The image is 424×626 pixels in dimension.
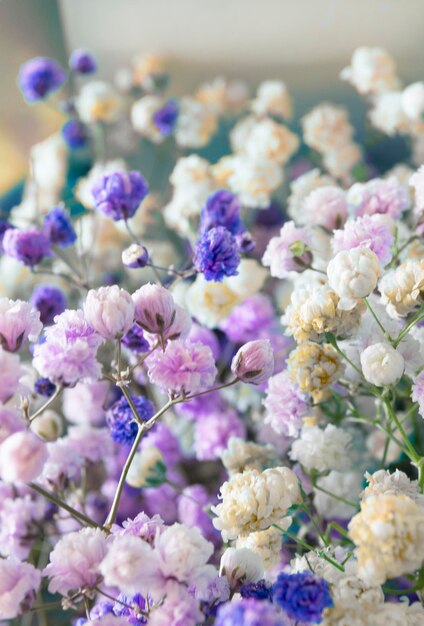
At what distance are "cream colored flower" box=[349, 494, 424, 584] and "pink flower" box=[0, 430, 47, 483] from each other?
0.71 feet

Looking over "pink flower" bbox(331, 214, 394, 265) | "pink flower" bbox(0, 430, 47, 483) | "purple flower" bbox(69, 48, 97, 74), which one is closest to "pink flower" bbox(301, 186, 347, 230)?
"pink flower" bbox(331, 214, 394, 265)

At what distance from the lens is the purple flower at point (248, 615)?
44 cm

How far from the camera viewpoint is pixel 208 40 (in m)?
1.27

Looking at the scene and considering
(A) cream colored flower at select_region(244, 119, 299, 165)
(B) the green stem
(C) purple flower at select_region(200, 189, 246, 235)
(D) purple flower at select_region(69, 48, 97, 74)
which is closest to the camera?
(B) the green stem

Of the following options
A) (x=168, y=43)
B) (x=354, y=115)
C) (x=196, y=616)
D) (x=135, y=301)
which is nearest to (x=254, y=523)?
(x=196, y=616)

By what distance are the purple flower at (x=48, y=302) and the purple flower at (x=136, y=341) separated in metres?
0.21

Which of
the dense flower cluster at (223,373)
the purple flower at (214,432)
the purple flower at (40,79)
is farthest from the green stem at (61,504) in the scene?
the purple flower at (40,79)

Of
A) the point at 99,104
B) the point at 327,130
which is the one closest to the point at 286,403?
the point at 327,130

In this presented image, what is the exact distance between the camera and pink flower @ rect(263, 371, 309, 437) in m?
0.68

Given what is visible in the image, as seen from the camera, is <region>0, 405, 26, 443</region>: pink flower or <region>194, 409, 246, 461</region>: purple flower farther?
<region>194, 409, 246, 461</region>: purple flower

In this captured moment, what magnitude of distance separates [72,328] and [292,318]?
190 mm

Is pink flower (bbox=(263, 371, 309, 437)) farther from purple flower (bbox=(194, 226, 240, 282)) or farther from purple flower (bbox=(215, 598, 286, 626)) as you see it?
purple flower (bbox=(215, 598, 286, 626))

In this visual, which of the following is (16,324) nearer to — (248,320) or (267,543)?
(267,543)

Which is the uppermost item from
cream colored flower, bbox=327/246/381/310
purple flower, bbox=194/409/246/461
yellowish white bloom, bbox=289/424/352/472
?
cream colored flower, bbox=327/246/381/310
